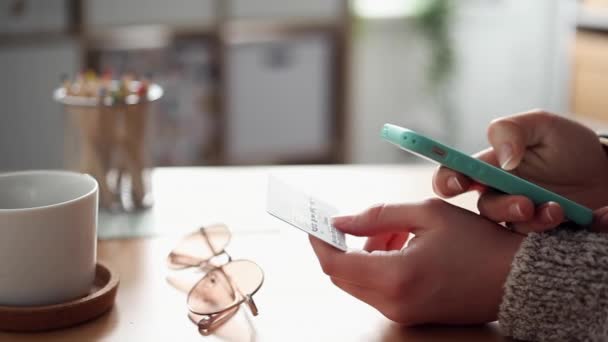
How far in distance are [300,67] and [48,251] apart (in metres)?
2.11

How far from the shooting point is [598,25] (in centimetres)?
278

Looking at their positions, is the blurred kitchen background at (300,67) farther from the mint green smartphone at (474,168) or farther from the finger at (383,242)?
the mint green smartphone at (474,168)

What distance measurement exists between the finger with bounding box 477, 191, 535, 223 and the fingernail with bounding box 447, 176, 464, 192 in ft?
0.09

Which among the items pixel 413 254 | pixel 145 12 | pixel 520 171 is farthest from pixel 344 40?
pixel 413 254

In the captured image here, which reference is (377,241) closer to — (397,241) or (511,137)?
(397,241)

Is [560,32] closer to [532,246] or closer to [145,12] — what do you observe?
[145,12]

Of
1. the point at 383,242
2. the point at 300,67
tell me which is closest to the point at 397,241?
the point at 383,242

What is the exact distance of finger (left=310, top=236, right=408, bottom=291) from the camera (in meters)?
0.65

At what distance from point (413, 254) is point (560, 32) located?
9.07 ft

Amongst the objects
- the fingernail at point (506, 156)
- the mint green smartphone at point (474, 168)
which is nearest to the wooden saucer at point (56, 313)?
the mint green smartphone at point (474, 168)

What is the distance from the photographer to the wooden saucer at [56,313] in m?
0.65

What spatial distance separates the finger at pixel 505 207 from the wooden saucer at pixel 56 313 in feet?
1.11

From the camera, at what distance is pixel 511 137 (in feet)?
2.53

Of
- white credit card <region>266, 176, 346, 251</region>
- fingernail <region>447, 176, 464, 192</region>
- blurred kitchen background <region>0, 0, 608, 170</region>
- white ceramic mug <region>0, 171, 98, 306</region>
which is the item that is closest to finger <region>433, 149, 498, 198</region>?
fingernail <region>447, 176, 464, 192</region>
